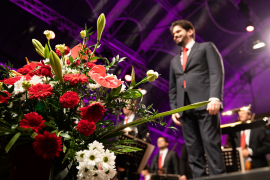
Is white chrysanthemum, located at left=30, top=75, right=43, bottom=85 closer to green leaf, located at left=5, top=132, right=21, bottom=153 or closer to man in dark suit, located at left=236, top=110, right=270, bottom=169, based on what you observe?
green leaf, located at left=5, top=132, right=21, bottom=153

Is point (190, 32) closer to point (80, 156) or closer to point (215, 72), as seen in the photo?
point (215, 72)

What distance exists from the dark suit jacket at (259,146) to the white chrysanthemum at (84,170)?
3.73 metres

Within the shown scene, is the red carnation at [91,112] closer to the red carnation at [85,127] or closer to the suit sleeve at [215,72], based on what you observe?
the red carnation at [85,127]

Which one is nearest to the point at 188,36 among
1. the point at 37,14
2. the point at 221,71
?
the point at 221,71

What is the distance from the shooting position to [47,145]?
0.69 meters

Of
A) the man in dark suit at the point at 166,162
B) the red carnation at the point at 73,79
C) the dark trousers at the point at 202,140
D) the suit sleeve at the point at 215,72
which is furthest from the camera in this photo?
the man in dark suit at the point at 166,162

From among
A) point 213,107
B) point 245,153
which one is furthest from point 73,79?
point 245,153

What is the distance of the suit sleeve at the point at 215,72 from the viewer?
6.02 feet

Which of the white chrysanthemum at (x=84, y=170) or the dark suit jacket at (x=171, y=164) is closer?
the white chrysanthemum at (x=84, y=170)

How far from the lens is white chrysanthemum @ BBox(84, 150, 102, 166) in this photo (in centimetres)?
71

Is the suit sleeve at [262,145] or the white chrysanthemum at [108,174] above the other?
the suit sleeve at [262,145]

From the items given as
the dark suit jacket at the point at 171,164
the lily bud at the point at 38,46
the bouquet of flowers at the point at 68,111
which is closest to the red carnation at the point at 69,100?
the bouquet of flowers at the point at 68,111

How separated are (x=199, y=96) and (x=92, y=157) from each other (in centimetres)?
136

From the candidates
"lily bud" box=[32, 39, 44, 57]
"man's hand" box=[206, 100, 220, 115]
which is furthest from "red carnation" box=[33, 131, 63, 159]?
"man's hand" box=[206, 100, 220, 115]
